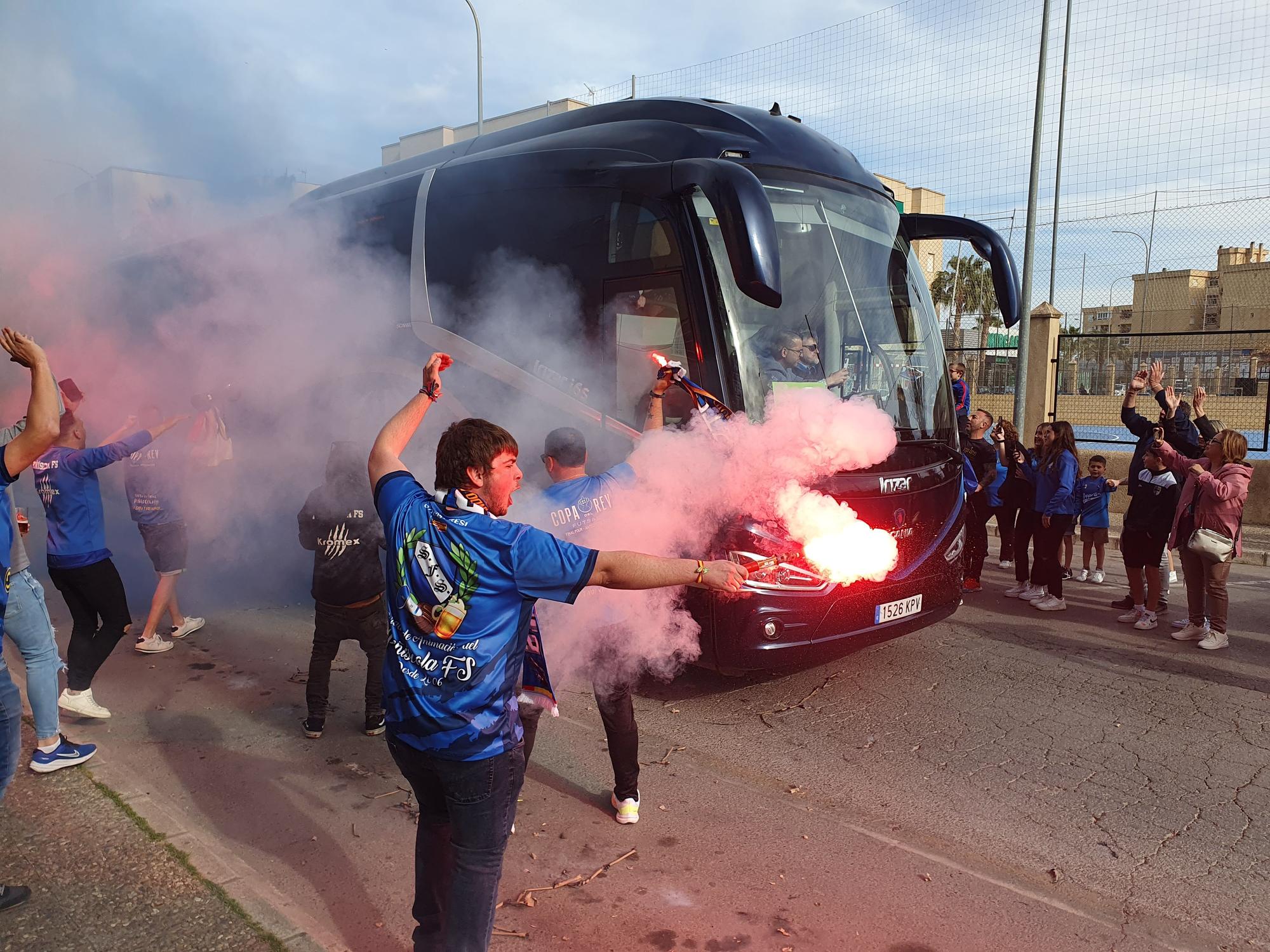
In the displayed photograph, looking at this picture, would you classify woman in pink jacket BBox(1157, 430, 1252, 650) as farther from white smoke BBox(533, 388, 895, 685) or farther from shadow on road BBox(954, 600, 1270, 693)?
white smoke BBox(533, 388, 895, 685)

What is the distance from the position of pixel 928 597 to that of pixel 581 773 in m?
2.19

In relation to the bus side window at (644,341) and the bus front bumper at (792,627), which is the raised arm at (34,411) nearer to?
the bus side window at (644,341)

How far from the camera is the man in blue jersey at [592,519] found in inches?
137

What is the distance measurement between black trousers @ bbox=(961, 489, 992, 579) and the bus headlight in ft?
12.4

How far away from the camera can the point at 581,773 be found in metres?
4.05

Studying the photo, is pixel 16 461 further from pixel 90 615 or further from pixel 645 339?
pixel 645 339

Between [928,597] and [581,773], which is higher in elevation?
[928,597]

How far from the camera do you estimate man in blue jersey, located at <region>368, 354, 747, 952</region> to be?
87.2 inches

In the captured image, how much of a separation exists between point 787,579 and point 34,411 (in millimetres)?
3216

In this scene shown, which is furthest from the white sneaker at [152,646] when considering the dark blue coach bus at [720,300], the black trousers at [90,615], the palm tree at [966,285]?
the palm tree at [966,285]

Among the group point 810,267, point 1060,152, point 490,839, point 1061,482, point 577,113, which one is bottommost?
point 490,839

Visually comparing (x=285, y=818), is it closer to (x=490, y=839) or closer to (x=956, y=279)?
(x=490, y=839)

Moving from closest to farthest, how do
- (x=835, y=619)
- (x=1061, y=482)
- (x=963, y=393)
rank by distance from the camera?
(x=835, y=619) < (x=1061, y=482) < (x=963, y=393)

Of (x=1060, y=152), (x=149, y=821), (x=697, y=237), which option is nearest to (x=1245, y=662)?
(x=697, y=237)
